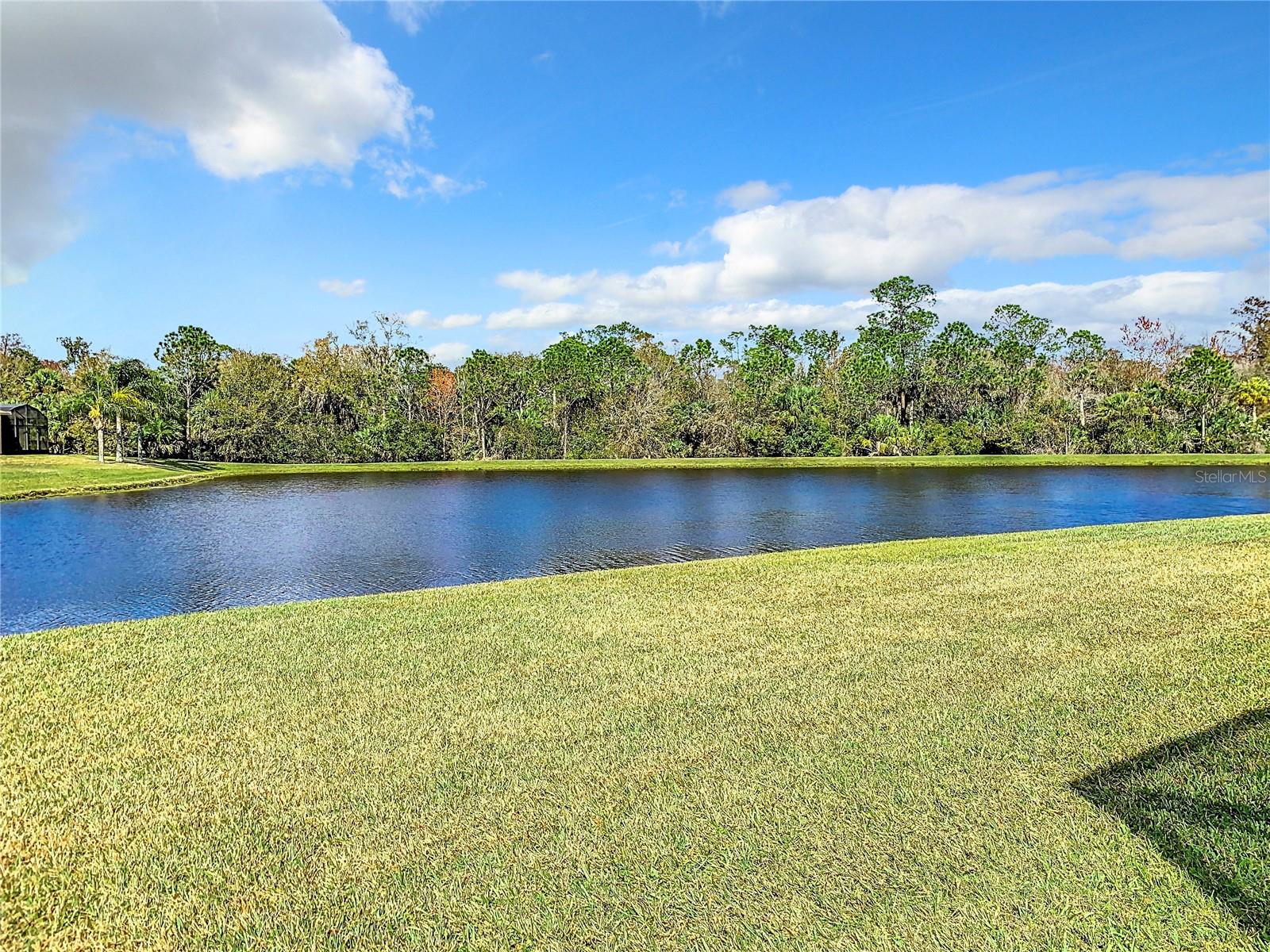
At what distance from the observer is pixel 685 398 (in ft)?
159

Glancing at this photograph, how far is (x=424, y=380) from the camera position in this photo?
165 ft

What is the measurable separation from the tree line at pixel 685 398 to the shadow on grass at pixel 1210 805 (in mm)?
41855

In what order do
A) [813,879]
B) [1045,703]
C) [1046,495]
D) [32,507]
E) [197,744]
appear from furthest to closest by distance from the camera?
1. [1046,495]
2. [32,507]
3. [1045,703]
4. [197,744]
5. [813,879]

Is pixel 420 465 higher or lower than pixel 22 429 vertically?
lower

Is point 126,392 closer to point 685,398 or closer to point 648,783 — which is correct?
point 685,398

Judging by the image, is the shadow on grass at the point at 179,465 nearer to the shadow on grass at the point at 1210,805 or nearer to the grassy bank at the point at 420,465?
the grassy bank at the point at 420,465

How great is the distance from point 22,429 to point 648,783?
53.8 metres

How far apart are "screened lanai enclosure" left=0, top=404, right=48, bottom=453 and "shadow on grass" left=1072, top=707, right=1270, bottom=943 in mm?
52640

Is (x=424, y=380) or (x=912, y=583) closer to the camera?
(x=912, y=583)

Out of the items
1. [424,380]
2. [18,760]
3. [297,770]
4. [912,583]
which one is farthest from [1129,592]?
[424,380]

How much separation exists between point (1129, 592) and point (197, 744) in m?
8.39

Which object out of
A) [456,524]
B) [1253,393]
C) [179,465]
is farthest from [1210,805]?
[1253,393]

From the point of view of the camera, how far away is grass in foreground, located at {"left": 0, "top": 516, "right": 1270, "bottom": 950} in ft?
8.77

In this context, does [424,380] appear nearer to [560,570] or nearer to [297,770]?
[560,570]
